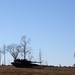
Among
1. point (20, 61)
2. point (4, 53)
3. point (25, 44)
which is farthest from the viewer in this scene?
point (4, 53)

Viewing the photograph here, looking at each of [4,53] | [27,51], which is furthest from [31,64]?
[4,53]

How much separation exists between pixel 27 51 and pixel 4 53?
16.8 meters

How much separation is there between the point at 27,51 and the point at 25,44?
2474 millimetres

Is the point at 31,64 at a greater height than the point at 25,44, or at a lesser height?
lesser

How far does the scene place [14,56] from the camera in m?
106

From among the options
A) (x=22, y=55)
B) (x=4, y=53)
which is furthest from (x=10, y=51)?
(x=22, y=55)

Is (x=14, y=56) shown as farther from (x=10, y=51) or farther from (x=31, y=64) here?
(x=31, y=64)

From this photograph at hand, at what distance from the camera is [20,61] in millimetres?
72250

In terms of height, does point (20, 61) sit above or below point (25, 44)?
below

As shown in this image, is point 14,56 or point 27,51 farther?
point 14,56

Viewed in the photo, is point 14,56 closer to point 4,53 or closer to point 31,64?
point 4,53

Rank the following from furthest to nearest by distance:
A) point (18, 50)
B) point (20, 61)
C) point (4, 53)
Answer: point (4, 53), point (18, 50), point (20, 61)

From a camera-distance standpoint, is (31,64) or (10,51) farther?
(10,51)

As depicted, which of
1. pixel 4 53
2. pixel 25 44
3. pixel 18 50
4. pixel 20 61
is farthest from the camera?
pixel 4 53
